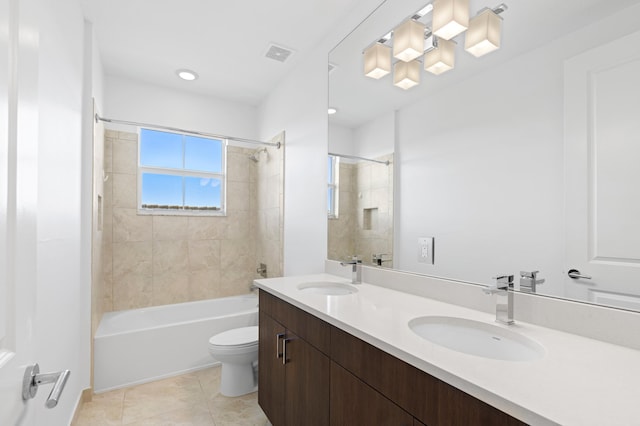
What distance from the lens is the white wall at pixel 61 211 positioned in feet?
4.30

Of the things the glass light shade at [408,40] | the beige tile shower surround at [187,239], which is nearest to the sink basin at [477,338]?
the glass light shade at [408,40]

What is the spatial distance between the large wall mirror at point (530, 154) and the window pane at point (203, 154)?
244 centimetres

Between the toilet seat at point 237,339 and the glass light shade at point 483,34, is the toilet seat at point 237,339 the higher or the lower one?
the lower one

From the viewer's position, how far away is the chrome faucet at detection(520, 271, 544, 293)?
113cm

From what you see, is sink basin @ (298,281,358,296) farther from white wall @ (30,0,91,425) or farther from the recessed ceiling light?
the recessed ceiling light

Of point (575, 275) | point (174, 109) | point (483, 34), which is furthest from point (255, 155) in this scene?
point (575, 275)

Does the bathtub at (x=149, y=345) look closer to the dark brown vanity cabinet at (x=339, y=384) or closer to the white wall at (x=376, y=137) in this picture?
the dark brown vanity cabinet at (x=339, y=384)

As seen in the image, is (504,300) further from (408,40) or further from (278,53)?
(278,53)

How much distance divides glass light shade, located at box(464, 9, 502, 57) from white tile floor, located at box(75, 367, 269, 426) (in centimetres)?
239

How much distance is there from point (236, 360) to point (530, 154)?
7.17 feet

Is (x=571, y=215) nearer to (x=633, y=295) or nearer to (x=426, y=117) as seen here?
(x=633, y=295)

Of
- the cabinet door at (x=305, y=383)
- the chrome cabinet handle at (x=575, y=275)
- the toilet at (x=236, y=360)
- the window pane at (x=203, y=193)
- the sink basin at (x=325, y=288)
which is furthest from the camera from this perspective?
the window pane at (x=203, y=193)

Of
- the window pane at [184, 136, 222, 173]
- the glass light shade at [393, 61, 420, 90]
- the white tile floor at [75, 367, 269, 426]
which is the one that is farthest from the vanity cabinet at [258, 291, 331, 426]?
the window pane at [184, 136, 222, 173]

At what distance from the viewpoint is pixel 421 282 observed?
5.13 feet
